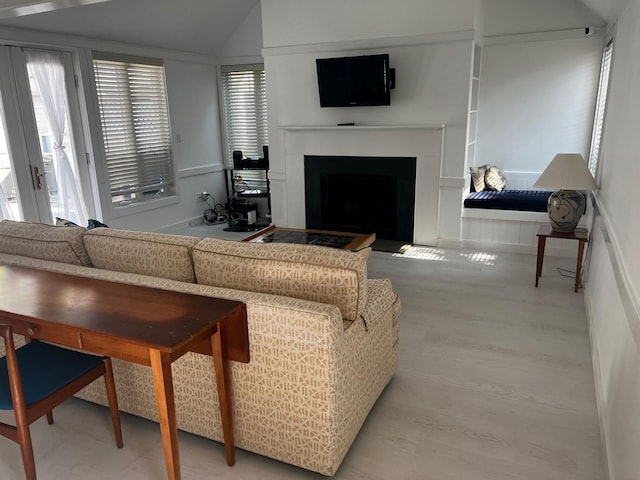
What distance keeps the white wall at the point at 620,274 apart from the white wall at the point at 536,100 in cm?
130

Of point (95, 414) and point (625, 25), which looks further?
point (625, 25)

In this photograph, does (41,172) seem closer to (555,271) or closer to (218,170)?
(218,170)

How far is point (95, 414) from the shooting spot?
2.38m

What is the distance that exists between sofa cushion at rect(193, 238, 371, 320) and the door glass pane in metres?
3.34

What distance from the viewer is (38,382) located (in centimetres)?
181

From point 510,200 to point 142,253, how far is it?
3.87m

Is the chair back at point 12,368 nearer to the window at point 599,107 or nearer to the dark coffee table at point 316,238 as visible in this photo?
the dark coffee table at point 316,238

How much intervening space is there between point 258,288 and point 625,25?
3.27 metres

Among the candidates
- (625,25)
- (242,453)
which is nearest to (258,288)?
(242,453)

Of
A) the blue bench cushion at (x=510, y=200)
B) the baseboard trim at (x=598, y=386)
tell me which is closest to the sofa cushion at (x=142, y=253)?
the baseboard trim at (x=598, y=386)

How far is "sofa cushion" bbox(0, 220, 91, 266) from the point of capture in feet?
7.88

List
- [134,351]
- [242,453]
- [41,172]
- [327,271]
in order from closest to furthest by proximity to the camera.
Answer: [134,351] < [327,271] < [242,453] < [41,172]

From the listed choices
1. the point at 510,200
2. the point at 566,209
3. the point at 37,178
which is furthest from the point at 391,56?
the point at 37,178

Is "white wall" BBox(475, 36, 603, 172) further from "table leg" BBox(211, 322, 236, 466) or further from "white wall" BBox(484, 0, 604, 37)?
"table leg" BBox(211, 322, 236, 466)
